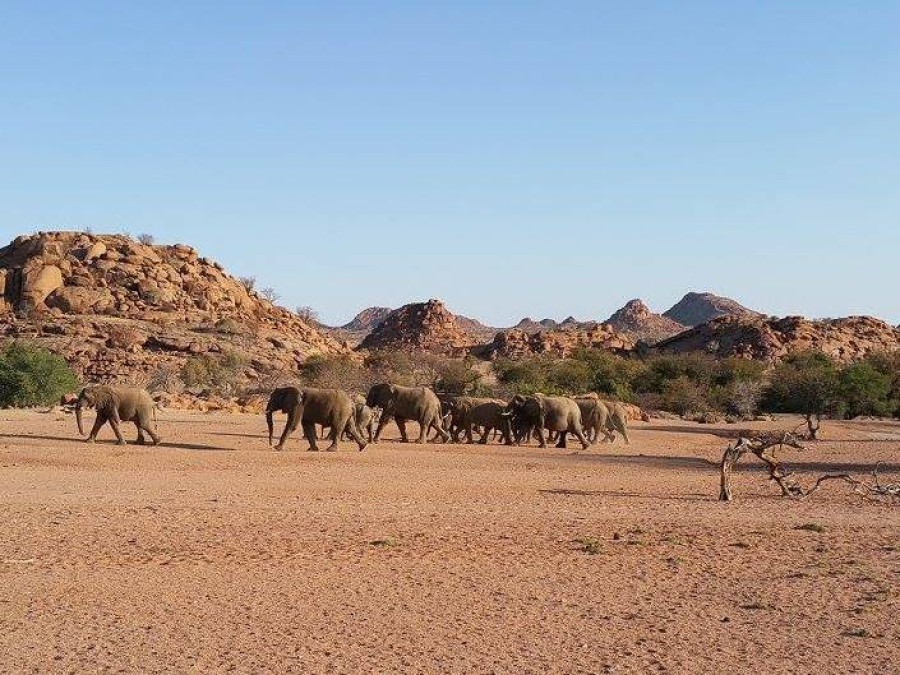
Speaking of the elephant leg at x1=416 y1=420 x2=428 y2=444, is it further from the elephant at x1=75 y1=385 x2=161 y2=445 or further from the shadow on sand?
the elephant at x1=75 y1=385 x2=161 y2=445

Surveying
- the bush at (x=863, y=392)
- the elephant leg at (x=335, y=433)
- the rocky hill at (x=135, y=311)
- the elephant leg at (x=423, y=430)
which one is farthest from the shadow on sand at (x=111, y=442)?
Answer: the bush at (x=863, y=392)

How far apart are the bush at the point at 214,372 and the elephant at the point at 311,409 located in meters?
22.3

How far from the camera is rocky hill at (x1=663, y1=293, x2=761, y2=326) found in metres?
155

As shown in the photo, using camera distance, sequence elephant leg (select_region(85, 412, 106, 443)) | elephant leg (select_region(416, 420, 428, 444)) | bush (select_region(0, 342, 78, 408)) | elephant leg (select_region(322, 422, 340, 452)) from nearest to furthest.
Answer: elephant leg (select_region(85, 412, 106, 443))
elephant leg (select_region(322, 422, 340, 452))
elephant leg (select_region(416, 420, 428, 444))
bush (select_region(0, 342, 78, 408))

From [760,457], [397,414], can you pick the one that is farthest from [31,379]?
[760,457]

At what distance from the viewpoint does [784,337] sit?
271 ft

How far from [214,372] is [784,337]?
50.1 m

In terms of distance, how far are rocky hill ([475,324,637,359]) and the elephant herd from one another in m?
46.0

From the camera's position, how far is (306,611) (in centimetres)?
907

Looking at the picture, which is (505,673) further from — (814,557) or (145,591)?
(814,557)

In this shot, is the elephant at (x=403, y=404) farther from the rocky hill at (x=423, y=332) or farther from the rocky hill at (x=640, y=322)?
the rocky hill at (x=640, y=322)

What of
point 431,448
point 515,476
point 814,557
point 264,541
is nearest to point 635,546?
point 814,557

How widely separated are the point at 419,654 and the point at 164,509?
23.1 feet

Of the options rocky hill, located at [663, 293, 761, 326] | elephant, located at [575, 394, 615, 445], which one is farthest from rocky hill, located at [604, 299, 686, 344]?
elephant, located at [575, 394, 615, 445]
